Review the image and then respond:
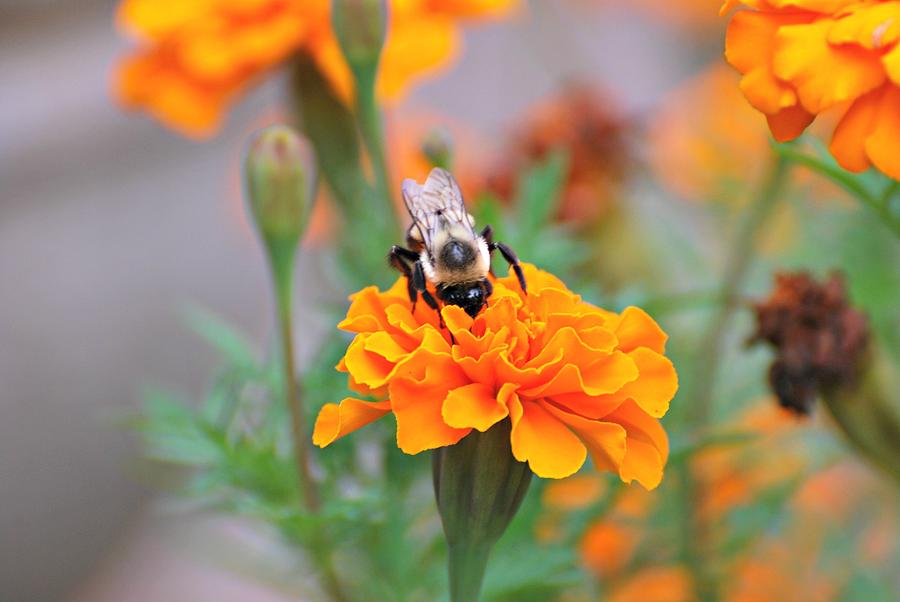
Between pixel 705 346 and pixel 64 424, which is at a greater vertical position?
pixel 705 346

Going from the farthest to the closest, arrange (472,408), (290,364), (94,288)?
(94,288), (290,364), (472,408)

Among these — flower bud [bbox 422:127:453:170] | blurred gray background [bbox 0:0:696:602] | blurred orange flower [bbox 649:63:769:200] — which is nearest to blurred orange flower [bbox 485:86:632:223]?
Answer: blurred orange flower [bbox 649:63:769:200]

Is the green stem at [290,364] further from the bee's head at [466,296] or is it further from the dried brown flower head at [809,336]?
the dried brown flower head at [809,336]

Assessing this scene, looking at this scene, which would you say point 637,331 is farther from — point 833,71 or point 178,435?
point 178,435

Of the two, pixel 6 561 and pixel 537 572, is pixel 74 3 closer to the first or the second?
pixel 6 561

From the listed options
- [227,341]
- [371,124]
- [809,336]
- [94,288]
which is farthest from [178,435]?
[94,288]

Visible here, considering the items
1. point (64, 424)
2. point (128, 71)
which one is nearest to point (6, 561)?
point (64, 424)
